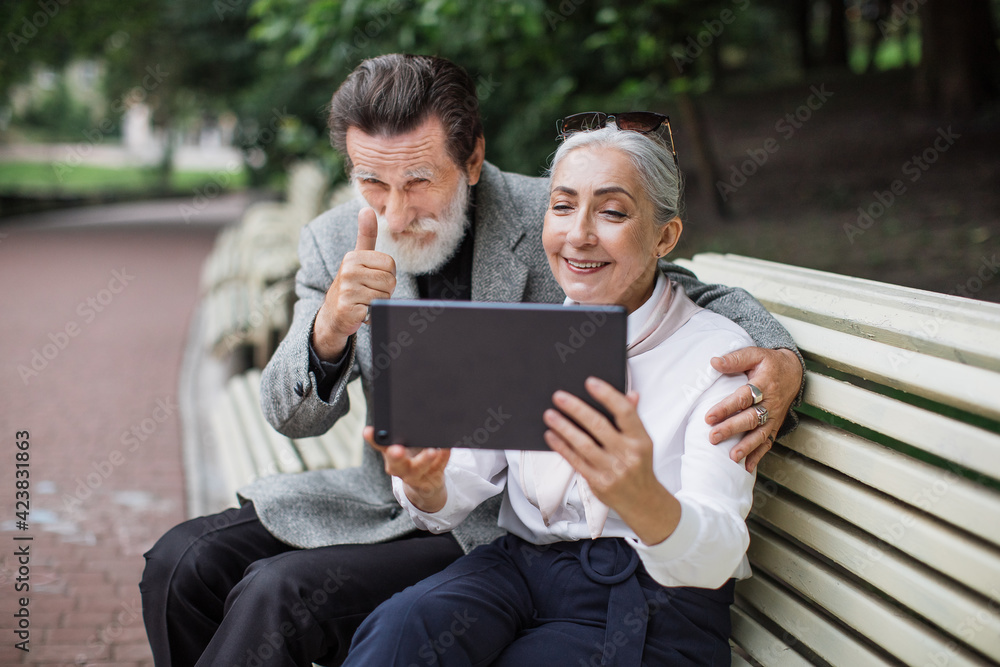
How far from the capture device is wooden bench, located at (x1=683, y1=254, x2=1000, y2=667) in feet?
5.35

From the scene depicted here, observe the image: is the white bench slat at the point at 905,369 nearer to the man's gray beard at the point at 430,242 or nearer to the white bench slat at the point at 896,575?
the white bench slat at the point at 896,575

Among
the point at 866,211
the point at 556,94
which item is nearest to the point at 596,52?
the point at 556,94

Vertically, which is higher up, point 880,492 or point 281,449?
point 880,492

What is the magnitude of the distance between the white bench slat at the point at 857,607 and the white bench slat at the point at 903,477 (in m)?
0.25

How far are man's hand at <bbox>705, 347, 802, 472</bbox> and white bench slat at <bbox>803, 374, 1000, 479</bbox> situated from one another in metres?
0.08

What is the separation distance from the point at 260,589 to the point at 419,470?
0.64 meters

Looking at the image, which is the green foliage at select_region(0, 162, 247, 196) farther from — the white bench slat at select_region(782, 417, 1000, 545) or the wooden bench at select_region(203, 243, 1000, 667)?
the white bench slat at select_region(782, 417, 1000, 545)

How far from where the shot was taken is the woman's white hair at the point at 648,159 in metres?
2.12

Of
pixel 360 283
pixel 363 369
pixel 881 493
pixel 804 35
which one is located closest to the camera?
pixel 881 493

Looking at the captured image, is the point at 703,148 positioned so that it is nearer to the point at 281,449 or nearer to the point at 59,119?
the point at 281,449

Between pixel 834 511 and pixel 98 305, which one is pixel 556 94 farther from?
pixel 98 305

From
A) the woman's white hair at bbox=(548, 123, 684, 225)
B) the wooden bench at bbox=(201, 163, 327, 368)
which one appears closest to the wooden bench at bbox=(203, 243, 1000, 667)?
the woman's white hair at bbox=(548, 123, 684, 225)

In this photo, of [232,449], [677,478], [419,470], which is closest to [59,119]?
[232,449]

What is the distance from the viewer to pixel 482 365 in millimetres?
1702
